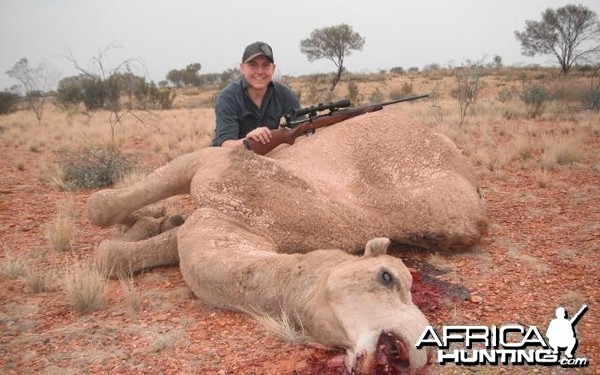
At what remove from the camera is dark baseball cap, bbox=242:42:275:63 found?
5426mm

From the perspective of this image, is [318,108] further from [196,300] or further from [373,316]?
[373,316]

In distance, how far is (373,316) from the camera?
1.93 metres

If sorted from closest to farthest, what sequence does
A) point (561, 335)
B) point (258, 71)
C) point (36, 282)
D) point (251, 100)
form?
point (561, 335)
point (36, 282)
point (258, 71)
point (251, 100)

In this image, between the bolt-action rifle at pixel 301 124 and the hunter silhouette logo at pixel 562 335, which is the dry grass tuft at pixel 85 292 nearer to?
the bolt-action rifle at pixel 301 124

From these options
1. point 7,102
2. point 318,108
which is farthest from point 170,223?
point 7,102

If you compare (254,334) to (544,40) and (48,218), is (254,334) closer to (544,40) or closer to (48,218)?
(48,218)

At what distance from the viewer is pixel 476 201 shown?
14.3 ft

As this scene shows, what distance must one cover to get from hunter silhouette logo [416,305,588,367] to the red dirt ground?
5 centimetres

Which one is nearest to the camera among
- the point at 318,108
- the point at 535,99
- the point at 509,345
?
the point at 509,345

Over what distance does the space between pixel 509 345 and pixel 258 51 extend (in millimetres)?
3906

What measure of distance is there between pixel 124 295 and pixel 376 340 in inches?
92.4

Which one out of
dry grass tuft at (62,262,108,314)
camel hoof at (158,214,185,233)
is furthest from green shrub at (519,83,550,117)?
dry grass tuft at (62,262,108,314)

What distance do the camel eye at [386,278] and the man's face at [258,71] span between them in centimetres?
397

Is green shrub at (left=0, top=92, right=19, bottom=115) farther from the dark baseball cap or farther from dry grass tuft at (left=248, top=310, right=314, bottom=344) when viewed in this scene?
dry grass tuft at (left=248, top=310, right=314, bottom=344)
